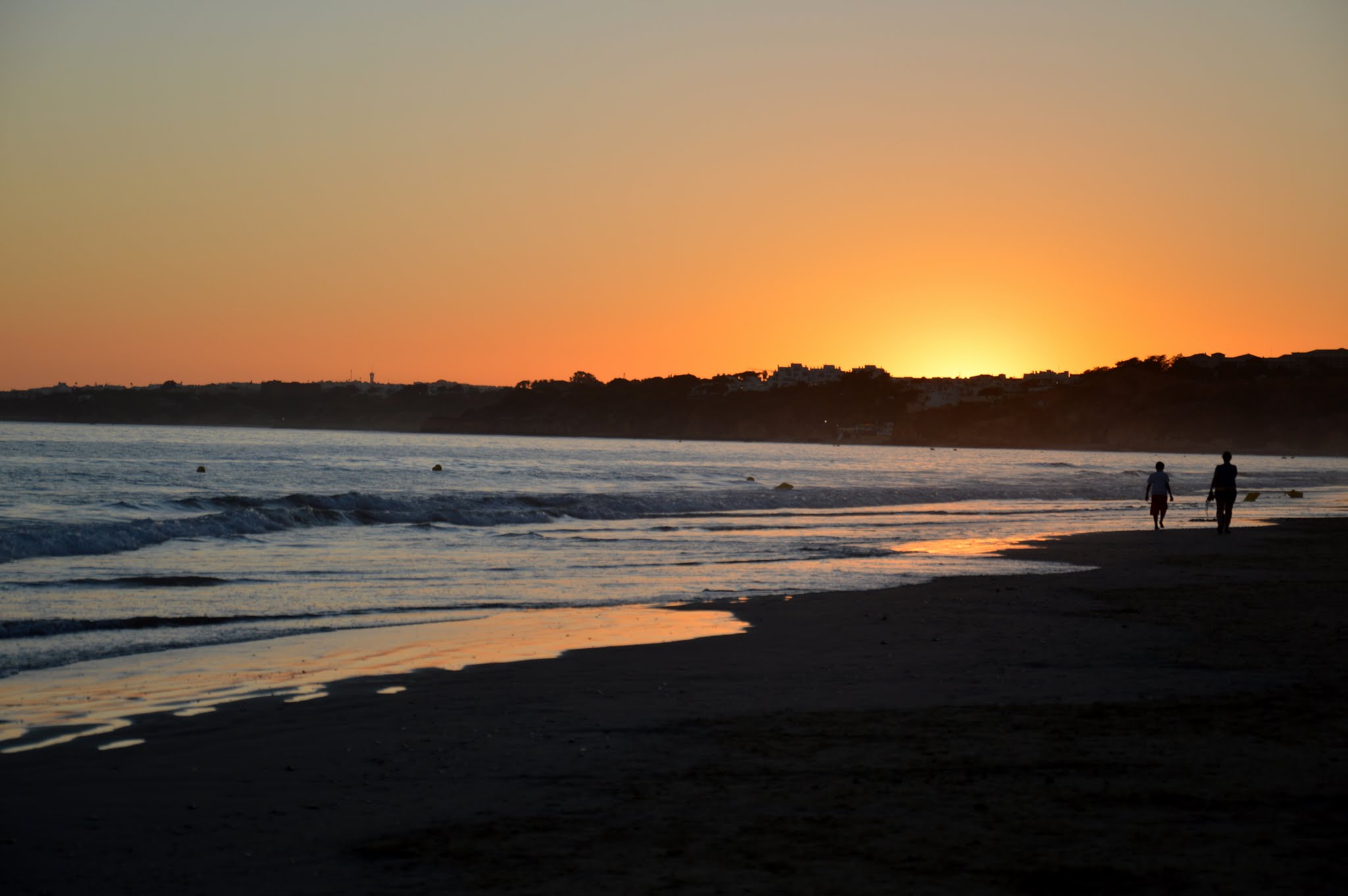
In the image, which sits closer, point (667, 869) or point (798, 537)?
point (667, 869)

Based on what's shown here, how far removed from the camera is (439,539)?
2491cm

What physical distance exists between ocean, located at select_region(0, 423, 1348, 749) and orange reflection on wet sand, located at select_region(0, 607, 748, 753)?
0.65 feet

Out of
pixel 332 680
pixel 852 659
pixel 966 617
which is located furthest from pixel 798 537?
pixel 332 680

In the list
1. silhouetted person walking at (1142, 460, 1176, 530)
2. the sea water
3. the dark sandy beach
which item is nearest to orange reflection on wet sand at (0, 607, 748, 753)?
the dark sandy beach

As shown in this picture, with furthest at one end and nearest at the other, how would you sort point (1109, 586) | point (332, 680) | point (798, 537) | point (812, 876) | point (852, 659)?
point (798, 537), point (1109, 586), point (852, 659), point (332, 680), point (812, 876)

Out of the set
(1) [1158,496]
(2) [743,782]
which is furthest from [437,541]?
(2) [743,782]

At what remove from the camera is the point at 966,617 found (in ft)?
41.7

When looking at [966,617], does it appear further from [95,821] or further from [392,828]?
[95,821]

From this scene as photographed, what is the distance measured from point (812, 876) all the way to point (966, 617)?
28.1ft

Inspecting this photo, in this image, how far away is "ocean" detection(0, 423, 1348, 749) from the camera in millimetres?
13141

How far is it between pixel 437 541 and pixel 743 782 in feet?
62.3

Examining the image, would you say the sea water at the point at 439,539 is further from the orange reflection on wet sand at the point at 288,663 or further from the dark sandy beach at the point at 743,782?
the dark sandy beach at the point at 743,782

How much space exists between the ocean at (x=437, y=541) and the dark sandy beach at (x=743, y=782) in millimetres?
3388

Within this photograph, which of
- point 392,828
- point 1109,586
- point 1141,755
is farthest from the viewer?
point 1109,586
